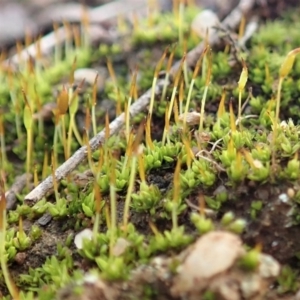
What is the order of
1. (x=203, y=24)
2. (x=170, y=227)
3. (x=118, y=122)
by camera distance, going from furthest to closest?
(x=203, y=24), (x=118, y=122), (x=170, y=227)

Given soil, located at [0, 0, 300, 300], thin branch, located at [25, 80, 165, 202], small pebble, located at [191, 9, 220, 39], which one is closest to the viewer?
soil, located at [0, 0, 300, 300]

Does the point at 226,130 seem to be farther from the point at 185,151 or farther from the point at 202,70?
the point at 202,70

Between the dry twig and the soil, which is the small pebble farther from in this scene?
the soil

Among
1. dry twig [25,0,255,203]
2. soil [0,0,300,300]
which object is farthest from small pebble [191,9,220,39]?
soil [0,0,300,300]

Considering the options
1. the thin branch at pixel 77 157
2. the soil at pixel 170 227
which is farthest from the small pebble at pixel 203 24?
the soil at pixel 170 227

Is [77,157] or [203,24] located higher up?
[203,24]

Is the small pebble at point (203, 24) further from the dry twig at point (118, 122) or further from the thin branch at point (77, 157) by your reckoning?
the thin branch at point (77, 157)

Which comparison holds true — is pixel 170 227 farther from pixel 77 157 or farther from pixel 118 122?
pixel 118 122

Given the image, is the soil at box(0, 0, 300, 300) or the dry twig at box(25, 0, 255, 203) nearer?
the soil at box(0, 0, 300, 300)

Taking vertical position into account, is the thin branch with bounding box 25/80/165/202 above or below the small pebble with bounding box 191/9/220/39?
below

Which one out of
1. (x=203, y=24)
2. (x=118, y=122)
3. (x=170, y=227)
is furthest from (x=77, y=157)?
(x=203, y=24)

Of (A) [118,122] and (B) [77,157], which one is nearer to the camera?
(B) [77,157]
